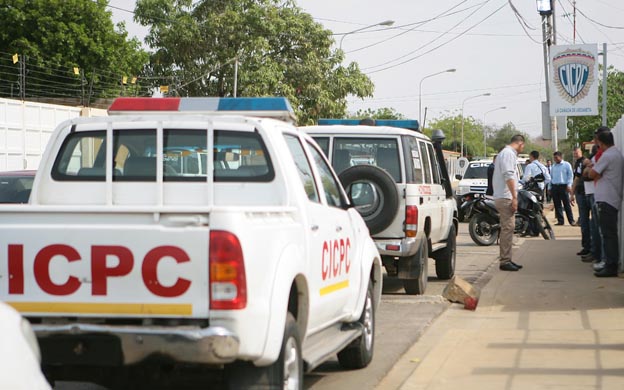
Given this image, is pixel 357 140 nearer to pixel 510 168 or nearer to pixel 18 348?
pixel 510 168

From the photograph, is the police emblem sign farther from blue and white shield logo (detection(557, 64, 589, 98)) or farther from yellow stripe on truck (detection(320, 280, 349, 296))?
yellow stripe on truck (detection(320, 280, 349, 296))

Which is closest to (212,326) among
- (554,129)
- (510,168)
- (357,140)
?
(357,140)

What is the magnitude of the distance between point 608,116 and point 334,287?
203 ft

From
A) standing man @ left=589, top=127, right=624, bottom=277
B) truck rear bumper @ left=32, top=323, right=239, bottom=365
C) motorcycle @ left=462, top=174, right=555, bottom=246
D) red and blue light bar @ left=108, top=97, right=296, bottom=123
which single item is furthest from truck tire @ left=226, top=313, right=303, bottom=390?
motorcycle @ left=462, top=174, right=555, bottom=246

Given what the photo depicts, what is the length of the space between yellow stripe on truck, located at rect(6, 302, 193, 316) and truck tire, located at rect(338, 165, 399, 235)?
5.61 m

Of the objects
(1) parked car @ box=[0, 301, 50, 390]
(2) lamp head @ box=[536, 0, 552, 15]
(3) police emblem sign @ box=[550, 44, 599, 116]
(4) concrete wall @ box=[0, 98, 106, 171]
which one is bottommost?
(1) parked car @ box=[0, 301, 50, 390]

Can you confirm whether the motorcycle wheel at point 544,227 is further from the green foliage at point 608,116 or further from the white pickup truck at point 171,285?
the green foliage at point 608,116

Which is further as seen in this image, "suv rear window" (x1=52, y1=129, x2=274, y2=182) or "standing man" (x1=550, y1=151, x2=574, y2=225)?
"standing man" (x1=550, y1=151, x2=574, y2=225)

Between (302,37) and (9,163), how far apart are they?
101 feet

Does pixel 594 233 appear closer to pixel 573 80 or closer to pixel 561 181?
pixel 561 181

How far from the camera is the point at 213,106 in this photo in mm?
8297

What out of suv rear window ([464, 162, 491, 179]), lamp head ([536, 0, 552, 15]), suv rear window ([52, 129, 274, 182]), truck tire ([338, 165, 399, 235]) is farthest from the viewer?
lamp head ([536, 0, 552, 15])

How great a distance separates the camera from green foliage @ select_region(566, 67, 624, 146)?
214ft

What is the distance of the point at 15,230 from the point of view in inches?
213
